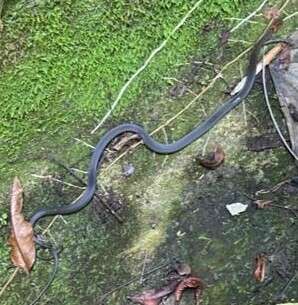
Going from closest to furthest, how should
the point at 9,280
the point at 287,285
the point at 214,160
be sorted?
the point at 287,285
the point at 9,280
the point at 214,160

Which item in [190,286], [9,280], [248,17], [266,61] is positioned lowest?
[190,286]

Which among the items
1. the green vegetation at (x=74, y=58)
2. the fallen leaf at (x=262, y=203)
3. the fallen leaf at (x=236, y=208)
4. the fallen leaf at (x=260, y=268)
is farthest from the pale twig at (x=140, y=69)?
the fallen leaf at (x=260, y=268)

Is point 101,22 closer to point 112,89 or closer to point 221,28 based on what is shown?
point 112,89

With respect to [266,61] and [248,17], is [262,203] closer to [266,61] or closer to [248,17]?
[266,61]

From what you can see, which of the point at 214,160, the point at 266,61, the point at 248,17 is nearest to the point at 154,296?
the point at 214,160

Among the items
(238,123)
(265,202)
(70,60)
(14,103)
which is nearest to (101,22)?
(70,60)

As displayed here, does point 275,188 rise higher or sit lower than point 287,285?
higher
